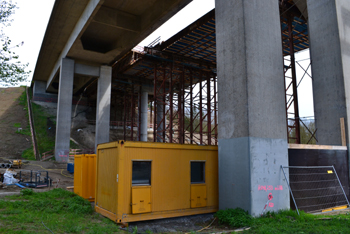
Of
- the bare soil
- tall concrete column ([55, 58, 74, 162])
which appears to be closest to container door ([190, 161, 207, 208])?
the bare soil

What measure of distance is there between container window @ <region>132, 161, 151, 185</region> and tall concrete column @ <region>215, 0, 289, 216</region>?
8.82ft

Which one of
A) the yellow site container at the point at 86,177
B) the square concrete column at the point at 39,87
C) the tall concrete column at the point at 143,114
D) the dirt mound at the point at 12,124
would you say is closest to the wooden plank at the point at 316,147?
the yellow site container at the point at 86,177

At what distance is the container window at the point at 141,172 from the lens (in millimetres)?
8758

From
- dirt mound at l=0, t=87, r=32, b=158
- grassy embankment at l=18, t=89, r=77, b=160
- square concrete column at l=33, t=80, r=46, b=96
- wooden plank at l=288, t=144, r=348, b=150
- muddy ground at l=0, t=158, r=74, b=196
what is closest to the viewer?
wooden plank at l=288, t=144, r=348, b=150

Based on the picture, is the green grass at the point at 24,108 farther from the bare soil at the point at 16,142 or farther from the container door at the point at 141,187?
the container door at the point at 141,187

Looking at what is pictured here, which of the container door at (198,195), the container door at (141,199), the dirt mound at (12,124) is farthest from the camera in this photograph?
the dirt mound at (12,124)

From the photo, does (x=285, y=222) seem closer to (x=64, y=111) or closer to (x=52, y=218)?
(x=52, y=218)

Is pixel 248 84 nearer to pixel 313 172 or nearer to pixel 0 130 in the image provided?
pixel 313 172

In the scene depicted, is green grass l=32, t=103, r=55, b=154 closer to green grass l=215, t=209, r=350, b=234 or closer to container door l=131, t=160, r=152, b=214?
container door l=131, t=160, r=152, b=214

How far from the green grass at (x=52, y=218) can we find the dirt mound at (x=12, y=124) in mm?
19280

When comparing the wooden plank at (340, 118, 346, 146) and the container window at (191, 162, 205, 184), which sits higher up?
the wooden plank at (340, 118, 346, 146)

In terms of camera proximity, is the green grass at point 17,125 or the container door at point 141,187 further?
the green grass at point 17,125

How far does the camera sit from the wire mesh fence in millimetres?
9898

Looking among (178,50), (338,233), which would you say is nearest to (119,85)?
(178,50)
